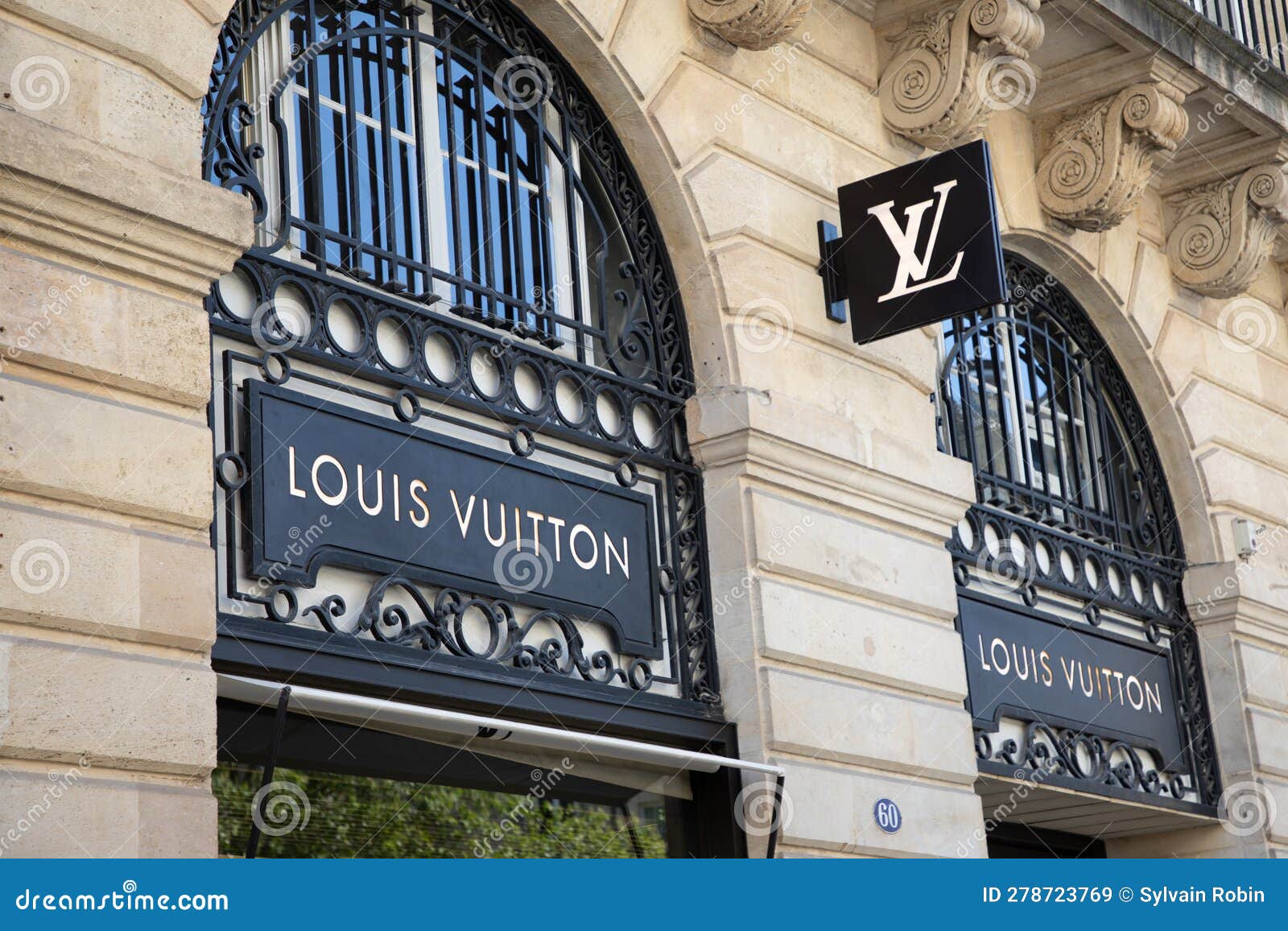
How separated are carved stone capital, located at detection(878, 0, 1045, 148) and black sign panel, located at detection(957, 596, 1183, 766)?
8.77 feet

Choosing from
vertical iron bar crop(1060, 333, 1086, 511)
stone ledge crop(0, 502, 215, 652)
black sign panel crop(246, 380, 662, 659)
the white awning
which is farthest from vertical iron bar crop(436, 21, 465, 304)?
vertical iron bar crop(1060, 333, 1086, 511)

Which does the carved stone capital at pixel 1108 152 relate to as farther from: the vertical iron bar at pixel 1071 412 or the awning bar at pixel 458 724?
the awning bar at pixel 458 724

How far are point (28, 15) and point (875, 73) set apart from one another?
5501 mm

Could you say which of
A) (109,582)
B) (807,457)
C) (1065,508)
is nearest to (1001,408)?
(1065,508)

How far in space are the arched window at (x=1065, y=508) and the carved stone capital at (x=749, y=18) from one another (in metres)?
2.53

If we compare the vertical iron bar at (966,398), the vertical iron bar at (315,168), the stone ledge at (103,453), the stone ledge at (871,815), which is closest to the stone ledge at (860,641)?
the stone ledge at (871,815)

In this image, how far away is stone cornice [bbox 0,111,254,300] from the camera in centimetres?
564

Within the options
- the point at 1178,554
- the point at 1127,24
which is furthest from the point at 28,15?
the point at 1178,554

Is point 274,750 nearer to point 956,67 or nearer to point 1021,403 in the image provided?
point 956,67

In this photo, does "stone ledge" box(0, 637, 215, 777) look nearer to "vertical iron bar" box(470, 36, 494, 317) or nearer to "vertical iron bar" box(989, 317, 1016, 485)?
"vertical iron bar" box(470, 36, 494, 317)

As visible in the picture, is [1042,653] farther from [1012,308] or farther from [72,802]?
[72,802]

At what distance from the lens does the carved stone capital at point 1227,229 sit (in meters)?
12.3

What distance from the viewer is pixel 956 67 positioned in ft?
32.4

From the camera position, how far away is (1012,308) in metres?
11.5
